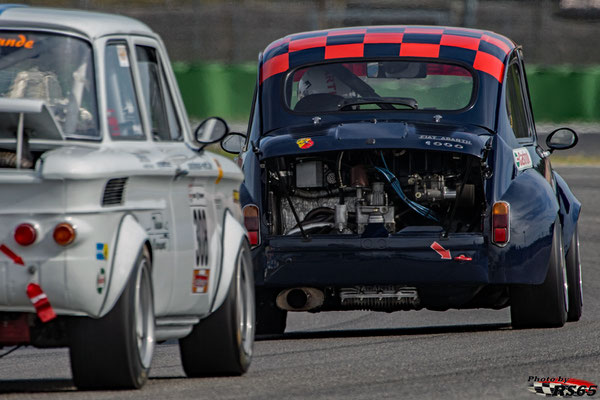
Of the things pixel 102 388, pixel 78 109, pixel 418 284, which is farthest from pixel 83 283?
pixel 418 284

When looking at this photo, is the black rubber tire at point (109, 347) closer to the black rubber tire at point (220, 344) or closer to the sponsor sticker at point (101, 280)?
the sponsor sticker at point (101, 280)

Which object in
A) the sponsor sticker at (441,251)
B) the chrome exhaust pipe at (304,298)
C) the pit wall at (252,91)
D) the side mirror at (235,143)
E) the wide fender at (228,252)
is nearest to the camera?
the wide fender at (228,252)

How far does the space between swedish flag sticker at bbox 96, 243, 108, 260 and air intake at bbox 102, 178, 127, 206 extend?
0.62ft

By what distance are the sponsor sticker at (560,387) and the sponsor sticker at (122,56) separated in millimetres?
2496

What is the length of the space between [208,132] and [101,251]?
1.69 meters

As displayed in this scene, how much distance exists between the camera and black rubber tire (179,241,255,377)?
819 cm

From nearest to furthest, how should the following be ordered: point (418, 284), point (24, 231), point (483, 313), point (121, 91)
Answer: point (24, 231) → point (121, 91) → point (418, 284) → point (483, 313)

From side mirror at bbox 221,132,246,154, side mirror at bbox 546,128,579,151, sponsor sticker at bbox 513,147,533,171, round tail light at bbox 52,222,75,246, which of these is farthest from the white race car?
side mirror at bbox 546,128,579,151

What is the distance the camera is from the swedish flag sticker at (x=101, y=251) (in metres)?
6.75

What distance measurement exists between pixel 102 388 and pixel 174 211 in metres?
0.99

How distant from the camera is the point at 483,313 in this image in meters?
13.6

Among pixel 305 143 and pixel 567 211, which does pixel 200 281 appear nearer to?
pixel 305 143

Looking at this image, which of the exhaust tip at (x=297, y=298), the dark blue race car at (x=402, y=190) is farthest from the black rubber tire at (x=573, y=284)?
the exhaust tip at (x=297, y=298)

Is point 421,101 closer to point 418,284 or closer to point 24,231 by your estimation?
point 418,284
